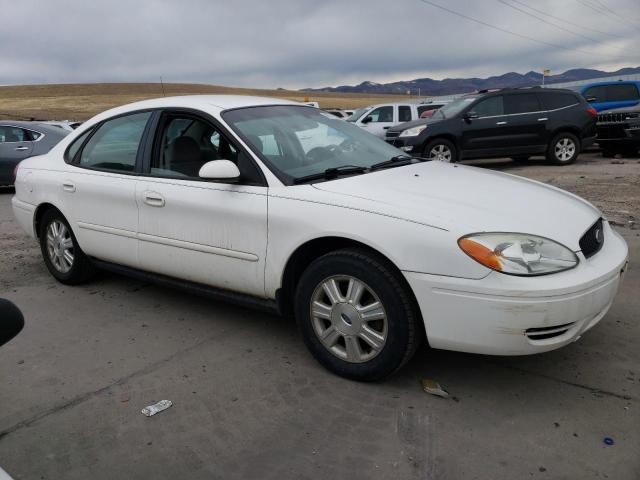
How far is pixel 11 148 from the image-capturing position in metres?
11.6

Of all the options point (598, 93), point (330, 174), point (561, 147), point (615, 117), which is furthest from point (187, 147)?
point (598, 93)

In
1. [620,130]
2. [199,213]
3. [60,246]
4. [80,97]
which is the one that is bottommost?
[60,246]

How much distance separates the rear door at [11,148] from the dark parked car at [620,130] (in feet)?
40.3

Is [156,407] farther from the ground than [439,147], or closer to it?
closer to it

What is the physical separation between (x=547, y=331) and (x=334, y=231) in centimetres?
117

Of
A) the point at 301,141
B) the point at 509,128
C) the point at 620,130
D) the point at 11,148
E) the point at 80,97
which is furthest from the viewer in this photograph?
the point at 80,97

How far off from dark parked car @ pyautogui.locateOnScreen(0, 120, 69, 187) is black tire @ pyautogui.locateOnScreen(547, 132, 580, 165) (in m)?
10.3

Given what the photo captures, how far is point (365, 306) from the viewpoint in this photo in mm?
3137

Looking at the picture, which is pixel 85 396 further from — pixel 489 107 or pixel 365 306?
pixel 489 107

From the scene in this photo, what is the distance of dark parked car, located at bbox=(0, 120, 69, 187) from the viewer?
11.6 m

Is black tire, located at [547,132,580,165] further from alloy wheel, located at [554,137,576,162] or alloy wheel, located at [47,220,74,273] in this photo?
alloy wheel, located at [47,220,74,273]

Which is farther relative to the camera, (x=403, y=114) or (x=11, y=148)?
(x=403, y=114)

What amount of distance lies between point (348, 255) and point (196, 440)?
119cm

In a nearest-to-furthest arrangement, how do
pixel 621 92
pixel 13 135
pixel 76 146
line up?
pixel 76 146 < pixel 13 135 < pixel 621 92
